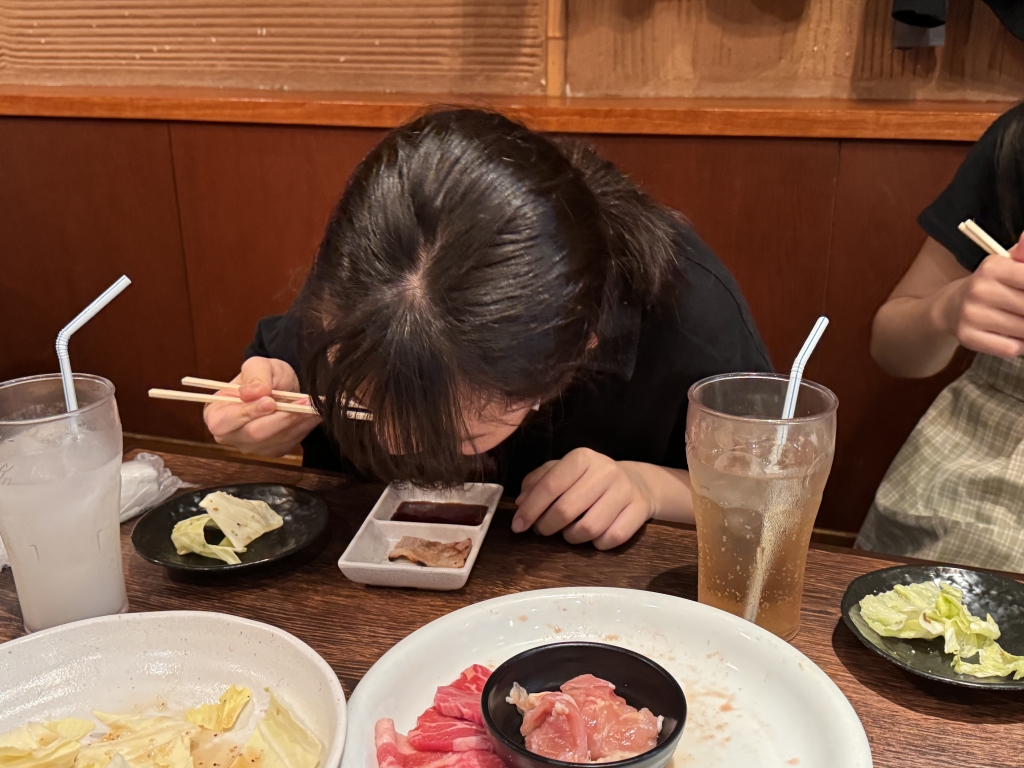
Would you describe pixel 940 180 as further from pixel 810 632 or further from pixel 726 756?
pixel 726 756

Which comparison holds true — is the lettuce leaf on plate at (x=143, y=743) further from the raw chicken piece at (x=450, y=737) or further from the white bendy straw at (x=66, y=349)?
the white bendy straw at (x=66, y=349)

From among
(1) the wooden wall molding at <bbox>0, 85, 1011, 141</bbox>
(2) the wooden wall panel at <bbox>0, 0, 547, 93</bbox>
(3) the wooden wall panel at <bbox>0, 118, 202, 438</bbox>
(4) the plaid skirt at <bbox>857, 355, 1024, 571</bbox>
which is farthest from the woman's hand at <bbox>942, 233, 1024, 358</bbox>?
(3) the wooden wall panel at <bbox>0, 118, 202, 438</bbox>

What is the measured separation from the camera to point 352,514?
4.18 ft

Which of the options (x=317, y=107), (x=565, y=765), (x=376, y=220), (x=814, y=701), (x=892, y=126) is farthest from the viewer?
(x=317, y=107)

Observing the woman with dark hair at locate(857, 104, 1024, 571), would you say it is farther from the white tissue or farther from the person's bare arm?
the white tissue

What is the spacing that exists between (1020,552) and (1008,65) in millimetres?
1487

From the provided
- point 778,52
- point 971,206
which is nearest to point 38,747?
point 971,206

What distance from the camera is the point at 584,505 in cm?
116

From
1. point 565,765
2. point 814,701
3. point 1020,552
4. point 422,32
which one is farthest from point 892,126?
point 565,765

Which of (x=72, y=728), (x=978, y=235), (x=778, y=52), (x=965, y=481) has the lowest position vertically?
(x=965, y=481)

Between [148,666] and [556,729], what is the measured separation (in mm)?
452

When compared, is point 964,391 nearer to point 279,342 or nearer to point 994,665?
point 994,665

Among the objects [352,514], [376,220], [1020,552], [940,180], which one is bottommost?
[1020,552]

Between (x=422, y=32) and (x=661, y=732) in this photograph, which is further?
(x=422, y=32)
